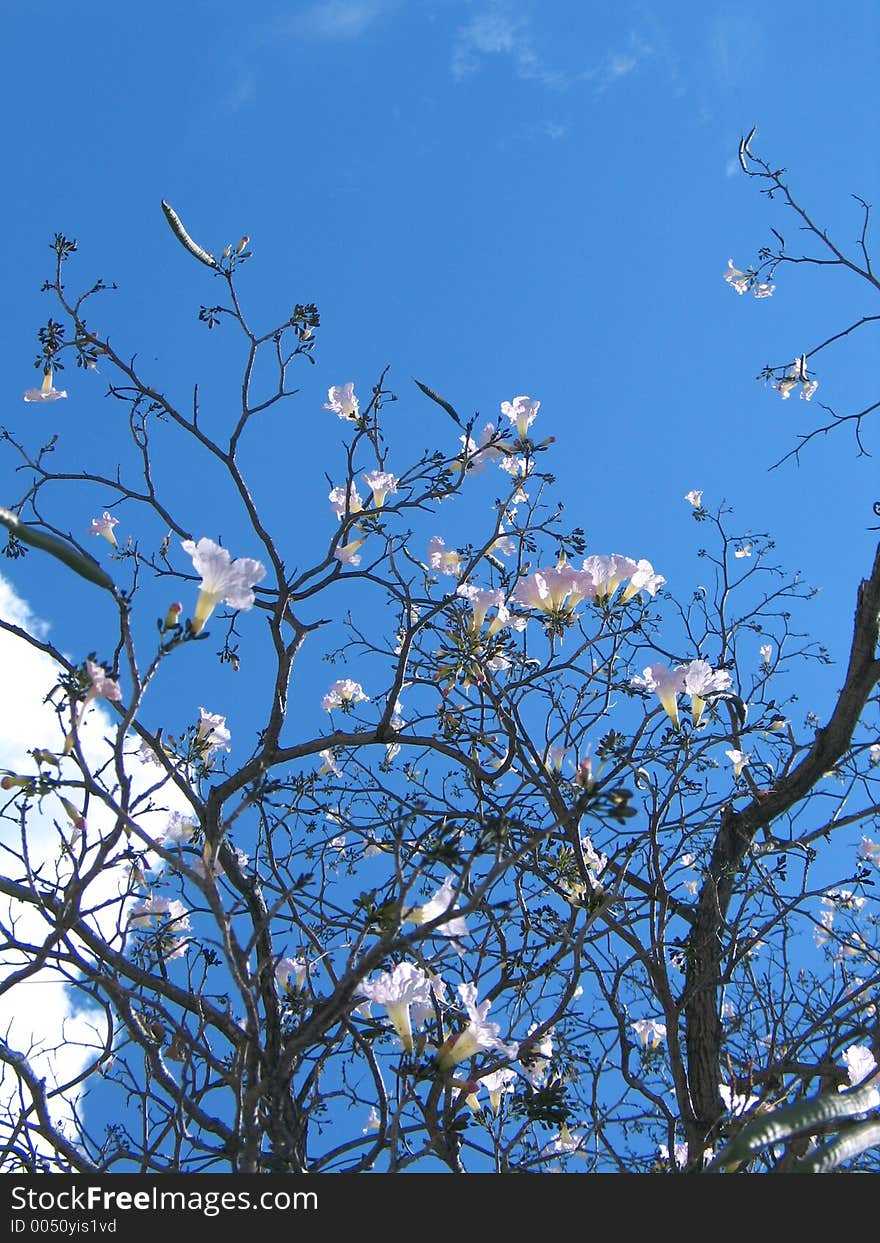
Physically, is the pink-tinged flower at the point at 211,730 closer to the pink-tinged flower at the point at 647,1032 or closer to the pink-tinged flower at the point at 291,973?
the pink-tinged flower at the point at 291,973

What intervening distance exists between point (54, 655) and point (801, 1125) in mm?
2298

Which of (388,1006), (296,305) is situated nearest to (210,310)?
(296,305)

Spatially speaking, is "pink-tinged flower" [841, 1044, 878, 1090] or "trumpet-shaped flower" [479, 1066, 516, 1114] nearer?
"pink-tinged flower" [841, 1044, 878, 1090]

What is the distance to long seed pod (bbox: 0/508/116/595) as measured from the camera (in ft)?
5.38

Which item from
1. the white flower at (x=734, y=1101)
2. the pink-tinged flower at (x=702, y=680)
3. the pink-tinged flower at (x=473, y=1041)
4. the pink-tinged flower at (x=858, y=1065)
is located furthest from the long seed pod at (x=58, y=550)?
the white flower at (x=734, y=1101)

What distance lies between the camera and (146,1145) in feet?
8.50

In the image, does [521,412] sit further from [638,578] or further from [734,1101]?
[734,1101]

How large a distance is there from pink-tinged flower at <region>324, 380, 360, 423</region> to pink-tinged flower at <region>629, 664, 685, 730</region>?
1.43m

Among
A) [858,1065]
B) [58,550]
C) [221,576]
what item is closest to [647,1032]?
[858,1065]

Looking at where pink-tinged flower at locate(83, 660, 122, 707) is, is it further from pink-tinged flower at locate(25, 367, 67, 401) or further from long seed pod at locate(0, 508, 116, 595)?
pink-tinged flower at locate(25, 367, 67, 401)

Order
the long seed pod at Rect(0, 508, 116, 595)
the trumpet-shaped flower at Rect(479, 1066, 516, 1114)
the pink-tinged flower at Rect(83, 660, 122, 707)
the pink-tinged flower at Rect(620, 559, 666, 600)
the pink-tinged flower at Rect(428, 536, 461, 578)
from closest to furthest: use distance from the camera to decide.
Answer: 1. the long seed pod at Rect(0, 508, 116, 595)
2. the pink-tinged flower at Rect(83, 660, 122, 707)
3. the trumpet-shaped flower at Rect(479, 1066, 516, 1114)
4. the pink-tinged flower at Rect(620, 559, 666, 600)
5. the pink-tinged flower at Rect(428, 536, 461, 578)

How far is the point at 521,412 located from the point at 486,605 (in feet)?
2.36

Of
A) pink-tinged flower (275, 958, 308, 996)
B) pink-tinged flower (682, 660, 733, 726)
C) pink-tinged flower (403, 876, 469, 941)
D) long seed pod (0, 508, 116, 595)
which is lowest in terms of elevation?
pink-tinged flower (403, 876, 469, 941)

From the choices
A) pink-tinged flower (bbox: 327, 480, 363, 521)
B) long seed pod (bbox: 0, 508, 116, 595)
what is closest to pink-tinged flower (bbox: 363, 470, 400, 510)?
pink-tinged flower (bbox: 327, 480, 363, 521)
